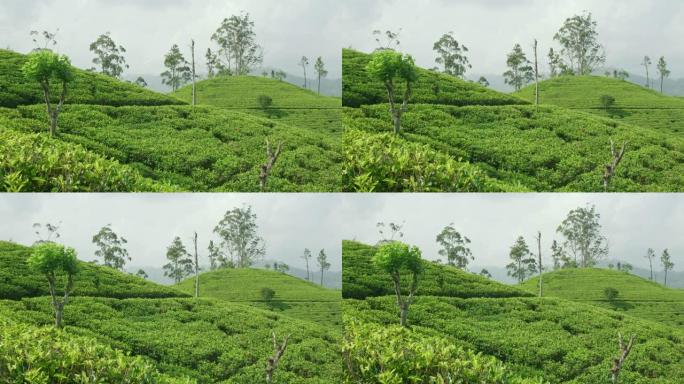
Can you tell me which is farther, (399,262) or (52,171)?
(399,262)

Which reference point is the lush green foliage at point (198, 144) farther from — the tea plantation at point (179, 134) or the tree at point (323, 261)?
the tree at point (323, 261)

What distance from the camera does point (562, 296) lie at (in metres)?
10.5

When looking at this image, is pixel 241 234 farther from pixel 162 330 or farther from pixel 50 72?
pixel 50 72

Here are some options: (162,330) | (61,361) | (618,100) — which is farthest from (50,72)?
(618,100)

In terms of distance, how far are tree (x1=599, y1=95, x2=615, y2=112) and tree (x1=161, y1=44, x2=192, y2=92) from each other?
6.85m

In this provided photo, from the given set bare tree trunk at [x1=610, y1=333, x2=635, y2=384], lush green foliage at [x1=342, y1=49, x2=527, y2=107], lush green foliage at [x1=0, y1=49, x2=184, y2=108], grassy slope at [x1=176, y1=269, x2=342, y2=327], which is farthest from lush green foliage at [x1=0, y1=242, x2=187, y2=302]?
bare tree trunk at [x1=610, y1=333, x2=635, y2=384]

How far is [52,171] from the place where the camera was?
376 inches

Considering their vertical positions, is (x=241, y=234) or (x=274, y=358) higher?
(x=241, y=234)

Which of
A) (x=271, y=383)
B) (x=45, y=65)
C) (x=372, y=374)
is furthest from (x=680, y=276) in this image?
(x=45, y=65)

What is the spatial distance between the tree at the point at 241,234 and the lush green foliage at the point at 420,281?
1.28 metres

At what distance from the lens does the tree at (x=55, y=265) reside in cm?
1014

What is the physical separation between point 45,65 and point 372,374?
6786mm

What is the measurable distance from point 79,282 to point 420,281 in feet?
15.7

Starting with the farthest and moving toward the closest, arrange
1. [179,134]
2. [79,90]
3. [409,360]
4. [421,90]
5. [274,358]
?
[79,90] → [179,134] → [421,90] → [274,358] → [409,360]
